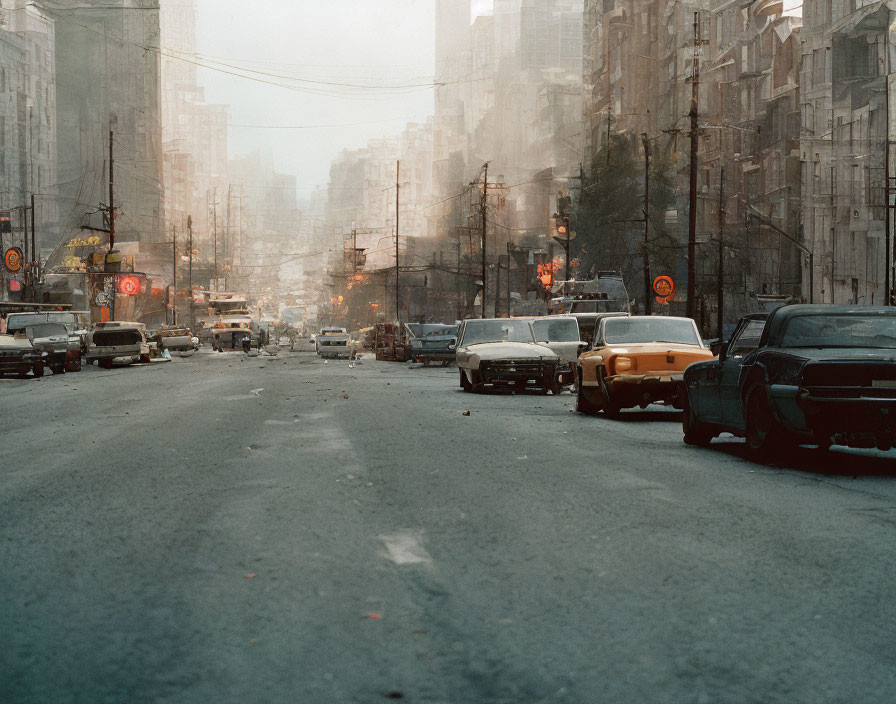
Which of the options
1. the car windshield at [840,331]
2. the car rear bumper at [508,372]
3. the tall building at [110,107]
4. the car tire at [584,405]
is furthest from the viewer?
the tall building at [110,107]

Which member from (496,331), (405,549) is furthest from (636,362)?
(405,549)

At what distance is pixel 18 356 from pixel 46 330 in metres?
3.37

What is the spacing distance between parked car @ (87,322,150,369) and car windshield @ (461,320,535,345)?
21.8 m

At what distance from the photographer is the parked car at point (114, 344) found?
131ft

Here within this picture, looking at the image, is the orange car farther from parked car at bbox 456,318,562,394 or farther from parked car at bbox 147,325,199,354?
parked car at bbox 147,325,199,354

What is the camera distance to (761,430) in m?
9.81

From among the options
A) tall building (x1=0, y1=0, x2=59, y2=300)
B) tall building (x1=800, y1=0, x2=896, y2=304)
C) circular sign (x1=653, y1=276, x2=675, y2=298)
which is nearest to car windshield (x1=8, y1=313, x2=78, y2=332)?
circular sign (x1=653, y1=276, x2=675, y2=298)

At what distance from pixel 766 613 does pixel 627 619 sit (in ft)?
2.12

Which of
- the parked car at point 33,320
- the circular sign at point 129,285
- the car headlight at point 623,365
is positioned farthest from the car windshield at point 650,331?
the circular sign at point 129,285

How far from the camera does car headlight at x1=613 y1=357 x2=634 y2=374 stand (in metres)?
15.1

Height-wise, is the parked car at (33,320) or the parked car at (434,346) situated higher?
the parked car at (33,320)

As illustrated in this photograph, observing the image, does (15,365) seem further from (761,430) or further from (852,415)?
(852,415)

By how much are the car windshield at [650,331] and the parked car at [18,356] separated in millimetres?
20703

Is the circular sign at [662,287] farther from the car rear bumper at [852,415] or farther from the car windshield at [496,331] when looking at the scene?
the car rear bumper at [852,415]
